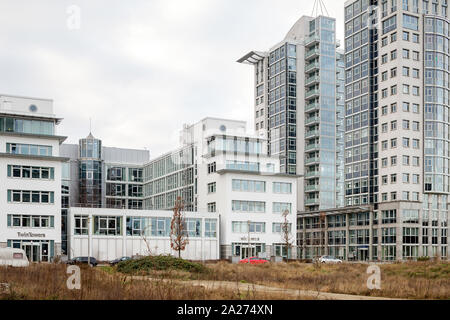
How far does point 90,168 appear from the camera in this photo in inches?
3841

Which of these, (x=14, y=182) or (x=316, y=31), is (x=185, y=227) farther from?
(x=316, y=31)

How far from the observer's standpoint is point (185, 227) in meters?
68.7

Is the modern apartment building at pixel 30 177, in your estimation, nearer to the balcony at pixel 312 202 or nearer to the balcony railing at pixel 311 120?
the balcony at pixel 312 202

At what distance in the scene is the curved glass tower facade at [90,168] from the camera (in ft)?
317

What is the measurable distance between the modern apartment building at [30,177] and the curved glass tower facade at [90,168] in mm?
31641

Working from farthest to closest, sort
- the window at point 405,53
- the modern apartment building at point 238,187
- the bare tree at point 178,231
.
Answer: the window at point 405,53 → the modern apartment building at point 238,187 → the bare tree at point 178,231

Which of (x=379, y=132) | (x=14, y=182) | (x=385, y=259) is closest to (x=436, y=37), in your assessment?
(x=379, y=132)

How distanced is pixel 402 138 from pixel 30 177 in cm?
5218

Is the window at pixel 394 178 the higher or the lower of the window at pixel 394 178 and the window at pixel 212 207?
the higher

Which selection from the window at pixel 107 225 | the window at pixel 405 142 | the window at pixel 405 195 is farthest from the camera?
the window at pixel 405 142

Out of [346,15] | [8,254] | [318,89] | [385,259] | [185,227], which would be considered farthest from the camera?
[318,89]

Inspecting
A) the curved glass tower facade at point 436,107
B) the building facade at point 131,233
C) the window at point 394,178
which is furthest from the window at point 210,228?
the curved glass tower facade at point 436,107
